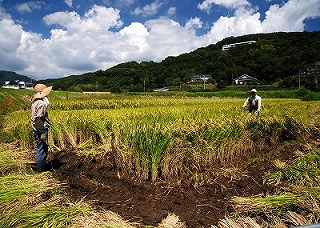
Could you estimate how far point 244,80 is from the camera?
70188 mm

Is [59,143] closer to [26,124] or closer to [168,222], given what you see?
[26,124]

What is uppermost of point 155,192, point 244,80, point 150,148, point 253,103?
point 244,80

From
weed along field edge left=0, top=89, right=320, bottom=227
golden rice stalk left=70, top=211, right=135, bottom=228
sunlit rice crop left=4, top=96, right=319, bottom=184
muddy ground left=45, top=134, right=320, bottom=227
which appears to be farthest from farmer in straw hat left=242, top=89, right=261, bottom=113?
golden rice stalk left=70, top=211, right=135, bottom=228

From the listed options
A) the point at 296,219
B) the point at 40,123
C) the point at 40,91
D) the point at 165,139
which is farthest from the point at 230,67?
the point at 296,219

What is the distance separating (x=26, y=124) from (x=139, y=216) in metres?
4.83

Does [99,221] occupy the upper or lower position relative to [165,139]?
lower

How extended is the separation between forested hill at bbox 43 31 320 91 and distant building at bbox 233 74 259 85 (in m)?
2.24

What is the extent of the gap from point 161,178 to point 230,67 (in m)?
77.5

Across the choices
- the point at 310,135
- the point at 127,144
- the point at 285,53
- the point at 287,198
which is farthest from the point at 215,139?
the point at 285,53

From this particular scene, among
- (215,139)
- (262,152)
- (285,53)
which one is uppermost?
(285,53)

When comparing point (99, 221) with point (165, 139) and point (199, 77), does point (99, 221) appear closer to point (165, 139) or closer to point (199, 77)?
point (165, 139)

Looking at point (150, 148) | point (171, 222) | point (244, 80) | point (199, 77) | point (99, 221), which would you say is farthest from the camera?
point (199, 77)

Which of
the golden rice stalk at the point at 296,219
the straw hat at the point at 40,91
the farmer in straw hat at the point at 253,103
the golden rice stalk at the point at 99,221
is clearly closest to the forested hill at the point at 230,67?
the farmer in straw hat at the point at 253,103

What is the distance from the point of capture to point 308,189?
330 cm
